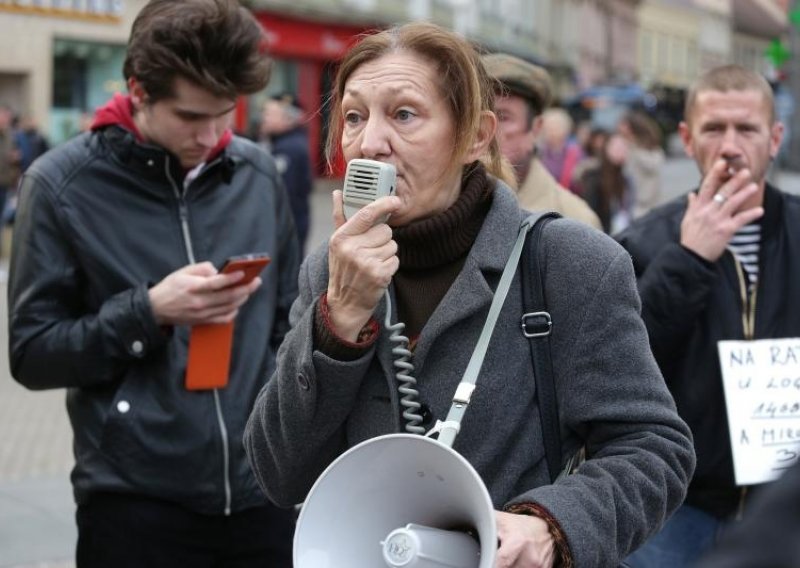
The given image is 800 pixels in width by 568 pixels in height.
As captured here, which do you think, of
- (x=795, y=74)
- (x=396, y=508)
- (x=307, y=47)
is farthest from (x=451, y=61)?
(x=307, y=47)

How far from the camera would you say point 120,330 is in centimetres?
315

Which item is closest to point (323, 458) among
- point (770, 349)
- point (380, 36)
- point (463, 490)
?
point (463, 490)

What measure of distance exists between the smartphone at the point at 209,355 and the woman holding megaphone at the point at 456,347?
92 centimetres

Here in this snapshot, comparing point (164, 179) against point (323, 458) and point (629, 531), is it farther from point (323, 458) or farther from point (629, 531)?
point (629, 531)

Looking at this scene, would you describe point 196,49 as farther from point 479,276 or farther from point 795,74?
point 795,74

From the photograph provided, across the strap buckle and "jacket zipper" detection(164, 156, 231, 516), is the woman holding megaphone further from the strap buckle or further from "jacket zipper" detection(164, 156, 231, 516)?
"jacket zipper" detection(164, 156, 231, 516)

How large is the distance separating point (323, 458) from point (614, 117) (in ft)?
132

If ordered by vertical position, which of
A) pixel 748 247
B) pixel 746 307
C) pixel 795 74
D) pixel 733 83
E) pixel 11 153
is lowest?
pixel 11 153

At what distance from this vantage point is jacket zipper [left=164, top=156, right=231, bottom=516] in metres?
3.26

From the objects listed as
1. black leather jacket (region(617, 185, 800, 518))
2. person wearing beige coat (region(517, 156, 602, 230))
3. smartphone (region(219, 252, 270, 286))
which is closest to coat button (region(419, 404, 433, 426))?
smartphone (region(219, 252, 270, 286))

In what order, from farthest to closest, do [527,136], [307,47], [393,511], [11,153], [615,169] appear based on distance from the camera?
[307,47] → [11,153] → [615,169] → [527,136] → [393,511]

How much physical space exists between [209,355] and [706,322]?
130 cm

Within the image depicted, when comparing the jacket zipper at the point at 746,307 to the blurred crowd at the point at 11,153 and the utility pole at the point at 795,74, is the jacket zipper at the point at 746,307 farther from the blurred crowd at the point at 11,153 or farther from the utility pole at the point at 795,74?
the blurred crowd at the point at 11,153

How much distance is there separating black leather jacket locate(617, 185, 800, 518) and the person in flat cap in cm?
89
